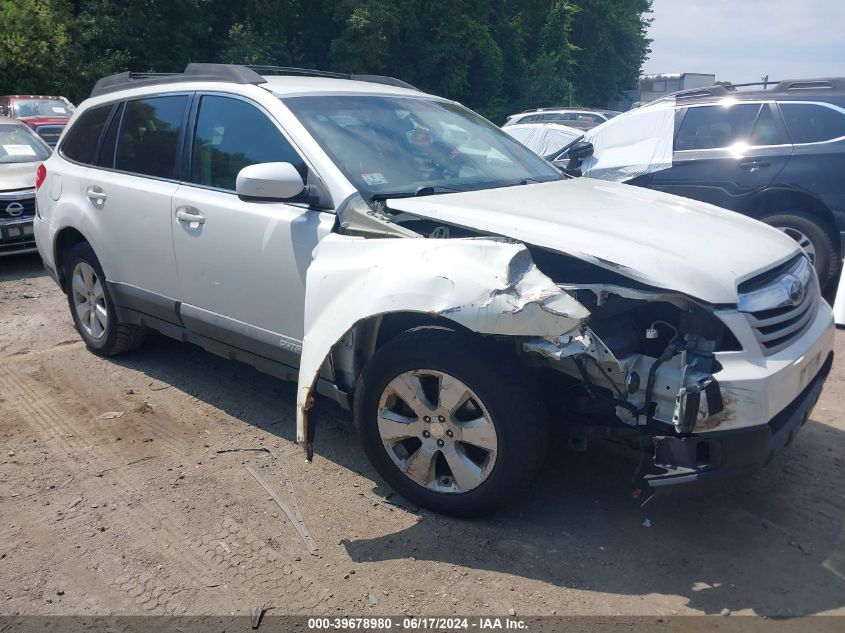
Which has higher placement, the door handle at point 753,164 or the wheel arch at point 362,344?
the door handle at point 753,164

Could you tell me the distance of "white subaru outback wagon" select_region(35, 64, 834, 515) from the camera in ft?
9.14

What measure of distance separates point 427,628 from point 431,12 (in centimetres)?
2819

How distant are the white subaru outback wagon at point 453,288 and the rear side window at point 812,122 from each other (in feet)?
10.9

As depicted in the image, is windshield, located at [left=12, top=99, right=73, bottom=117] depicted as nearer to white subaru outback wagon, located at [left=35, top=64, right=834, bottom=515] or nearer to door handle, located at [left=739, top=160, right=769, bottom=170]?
→ white subaru outback wagon, located at [left=35, top=64, right=834, bottom=515]

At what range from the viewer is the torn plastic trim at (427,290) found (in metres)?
2.75

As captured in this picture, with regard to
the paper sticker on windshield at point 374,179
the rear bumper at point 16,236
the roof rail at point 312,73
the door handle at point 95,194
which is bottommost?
the rear bumper at point 16,236

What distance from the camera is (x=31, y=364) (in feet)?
17.5

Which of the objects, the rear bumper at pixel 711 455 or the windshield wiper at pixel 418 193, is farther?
the windshield wiper at pixel 418 193

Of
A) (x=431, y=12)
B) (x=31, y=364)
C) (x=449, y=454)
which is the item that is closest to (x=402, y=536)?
(x=449, y=454)

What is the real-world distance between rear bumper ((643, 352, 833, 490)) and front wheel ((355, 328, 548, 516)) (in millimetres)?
466

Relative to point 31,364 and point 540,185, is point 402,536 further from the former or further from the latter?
point 31,364

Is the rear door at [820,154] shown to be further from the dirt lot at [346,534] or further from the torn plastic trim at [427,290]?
the torn plastic trim at [427,290]

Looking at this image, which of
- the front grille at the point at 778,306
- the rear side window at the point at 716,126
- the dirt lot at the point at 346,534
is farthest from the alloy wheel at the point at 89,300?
the rear side window at the point at 716,126

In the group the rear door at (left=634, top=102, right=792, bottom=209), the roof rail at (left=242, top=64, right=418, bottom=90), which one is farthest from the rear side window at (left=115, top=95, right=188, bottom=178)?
the rear door at (left=634, top=102, right=792, bottom=209)
